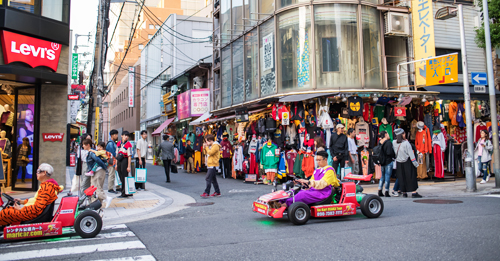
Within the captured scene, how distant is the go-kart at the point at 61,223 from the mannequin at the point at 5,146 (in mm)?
7362

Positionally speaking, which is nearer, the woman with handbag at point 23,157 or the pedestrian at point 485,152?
the woman with handbag at point 23,157

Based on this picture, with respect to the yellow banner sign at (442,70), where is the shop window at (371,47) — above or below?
above

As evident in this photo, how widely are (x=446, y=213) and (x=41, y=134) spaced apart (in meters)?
12.5

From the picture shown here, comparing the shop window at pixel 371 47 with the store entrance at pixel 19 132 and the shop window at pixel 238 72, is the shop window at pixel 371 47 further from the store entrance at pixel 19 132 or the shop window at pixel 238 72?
the store entrance at pixel 19 132

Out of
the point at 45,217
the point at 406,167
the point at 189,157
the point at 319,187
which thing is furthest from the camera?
the point at 189,157

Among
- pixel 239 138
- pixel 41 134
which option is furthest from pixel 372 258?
pixel 239 138

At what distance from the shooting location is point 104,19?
16562 millimetres

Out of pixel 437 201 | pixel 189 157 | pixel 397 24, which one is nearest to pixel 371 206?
pixel 437 201

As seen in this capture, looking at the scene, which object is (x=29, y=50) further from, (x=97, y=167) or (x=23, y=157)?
(x=97, y=167)

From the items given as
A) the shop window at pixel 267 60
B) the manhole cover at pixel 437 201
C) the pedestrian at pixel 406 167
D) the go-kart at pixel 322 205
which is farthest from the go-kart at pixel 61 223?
the shop window at pixel 267 60

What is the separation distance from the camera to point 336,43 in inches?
588

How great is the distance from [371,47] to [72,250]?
519 inches

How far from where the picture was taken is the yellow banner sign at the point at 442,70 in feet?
42.1

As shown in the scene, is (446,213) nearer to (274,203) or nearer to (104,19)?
(274,203)
